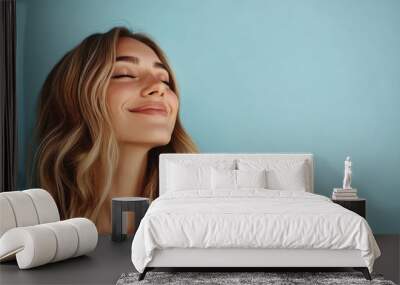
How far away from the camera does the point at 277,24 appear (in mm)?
6957

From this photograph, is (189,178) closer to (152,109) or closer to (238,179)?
(238,179)

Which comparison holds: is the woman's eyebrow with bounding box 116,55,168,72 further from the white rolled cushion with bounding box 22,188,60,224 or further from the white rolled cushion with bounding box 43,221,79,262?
the white rolled cushion with bounding box 43,221,79,262

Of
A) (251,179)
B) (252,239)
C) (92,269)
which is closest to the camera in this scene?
(252,239)

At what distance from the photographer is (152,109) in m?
7.05

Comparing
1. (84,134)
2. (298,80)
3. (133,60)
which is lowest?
(84,134)

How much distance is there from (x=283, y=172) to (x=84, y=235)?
2.22m

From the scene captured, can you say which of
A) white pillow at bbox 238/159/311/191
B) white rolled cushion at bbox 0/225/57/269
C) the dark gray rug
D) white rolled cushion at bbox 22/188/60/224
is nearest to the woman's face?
white pillow at bbox 238/159/311/191

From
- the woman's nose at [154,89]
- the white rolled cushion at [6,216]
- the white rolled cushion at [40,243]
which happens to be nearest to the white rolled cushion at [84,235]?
the white rolled cushion at [40,243]

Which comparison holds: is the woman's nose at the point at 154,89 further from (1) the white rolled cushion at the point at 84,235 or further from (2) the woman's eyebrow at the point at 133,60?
(1) the white rolled cushion at the point at 84,235

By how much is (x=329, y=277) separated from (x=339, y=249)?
0.24 meters

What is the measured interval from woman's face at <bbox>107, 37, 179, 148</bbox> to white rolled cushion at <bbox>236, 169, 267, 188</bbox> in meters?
1.10

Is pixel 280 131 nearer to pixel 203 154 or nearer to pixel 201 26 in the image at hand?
pixel 203 154

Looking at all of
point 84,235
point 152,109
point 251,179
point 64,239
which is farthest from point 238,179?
point 64,239

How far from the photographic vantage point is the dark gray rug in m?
4.56
